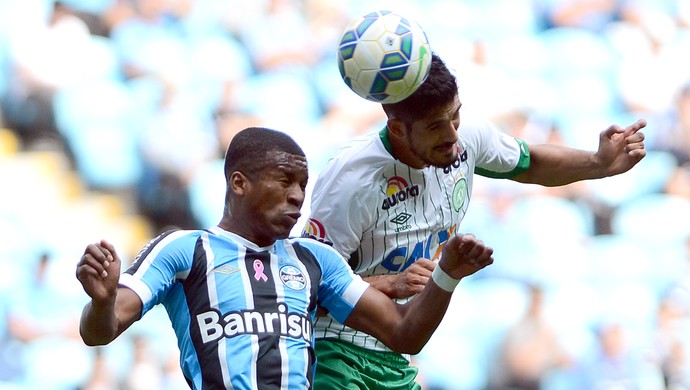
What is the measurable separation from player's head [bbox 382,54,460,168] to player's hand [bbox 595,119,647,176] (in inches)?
38.5

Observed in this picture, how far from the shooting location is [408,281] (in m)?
4.82

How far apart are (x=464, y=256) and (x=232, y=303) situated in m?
0.87

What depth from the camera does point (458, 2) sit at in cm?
1262

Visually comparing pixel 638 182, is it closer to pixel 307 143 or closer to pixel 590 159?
pixel 307 143

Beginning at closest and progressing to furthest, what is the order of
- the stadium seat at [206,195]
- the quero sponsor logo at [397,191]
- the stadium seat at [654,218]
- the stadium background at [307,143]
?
the quero sponsor logo at [397,191] → the stadium background at [307,143] → the stadium seat at [206,195] → the stadium seat at [654,218]

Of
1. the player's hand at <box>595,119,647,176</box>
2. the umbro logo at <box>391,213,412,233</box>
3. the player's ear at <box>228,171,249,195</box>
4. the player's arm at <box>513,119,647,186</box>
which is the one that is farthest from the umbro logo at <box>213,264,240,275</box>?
the player's hand at <box>595,119,647,176</box>

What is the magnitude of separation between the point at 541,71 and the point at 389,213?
766cm

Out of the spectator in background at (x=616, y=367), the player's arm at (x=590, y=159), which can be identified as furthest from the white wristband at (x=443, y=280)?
the spectator in background at (x=616, y=367)

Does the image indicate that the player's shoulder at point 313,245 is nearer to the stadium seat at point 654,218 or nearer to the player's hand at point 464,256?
the player's hand at point 464,256

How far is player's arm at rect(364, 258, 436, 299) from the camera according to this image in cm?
479

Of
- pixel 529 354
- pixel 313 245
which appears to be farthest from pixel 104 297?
pixel 529 354

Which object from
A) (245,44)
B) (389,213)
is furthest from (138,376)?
(389,213)

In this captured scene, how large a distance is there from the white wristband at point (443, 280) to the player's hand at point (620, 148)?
158 centimetres

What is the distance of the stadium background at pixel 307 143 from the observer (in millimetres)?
9844
